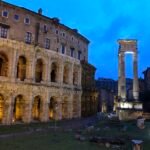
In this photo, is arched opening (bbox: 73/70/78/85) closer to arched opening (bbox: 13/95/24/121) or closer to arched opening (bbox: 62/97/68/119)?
arched opening (bbox: 62/97/68/119)

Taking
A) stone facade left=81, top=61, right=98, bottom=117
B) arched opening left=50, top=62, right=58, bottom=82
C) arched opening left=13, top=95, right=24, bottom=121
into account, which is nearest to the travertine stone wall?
arched opening left=13, top=95, right=24, bottom=121

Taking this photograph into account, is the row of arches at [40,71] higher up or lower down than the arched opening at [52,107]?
higher up

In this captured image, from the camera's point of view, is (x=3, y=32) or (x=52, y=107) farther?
(x=52, y=107)

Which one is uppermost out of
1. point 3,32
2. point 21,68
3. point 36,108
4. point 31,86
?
point 3,32

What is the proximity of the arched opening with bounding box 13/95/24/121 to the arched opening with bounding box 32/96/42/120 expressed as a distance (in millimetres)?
3336

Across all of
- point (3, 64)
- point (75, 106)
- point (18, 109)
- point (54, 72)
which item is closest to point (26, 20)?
point (3, 64)

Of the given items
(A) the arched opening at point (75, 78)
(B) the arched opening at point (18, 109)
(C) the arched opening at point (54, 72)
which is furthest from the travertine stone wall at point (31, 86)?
(A) the arched opening at point (75, 78)

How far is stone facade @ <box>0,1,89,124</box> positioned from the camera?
3722 centimetres

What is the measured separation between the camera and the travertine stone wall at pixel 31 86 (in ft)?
120

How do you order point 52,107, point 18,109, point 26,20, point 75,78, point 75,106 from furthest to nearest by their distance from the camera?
point 75,78
point 75,106
point 52,107
point 26,20
point 18,109

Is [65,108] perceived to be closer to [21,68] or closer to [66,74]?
[66,74]

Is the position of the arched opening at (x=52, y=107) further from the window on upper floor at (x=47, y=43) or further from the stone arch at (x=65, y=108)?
the window on upper floor at (x=47, y=43)

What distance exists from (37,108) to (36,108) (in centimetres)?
21

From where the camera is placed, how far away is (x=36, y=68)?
143 feet
